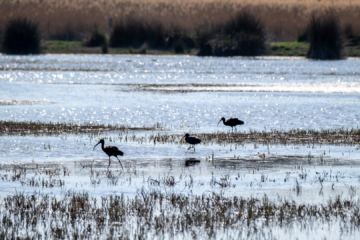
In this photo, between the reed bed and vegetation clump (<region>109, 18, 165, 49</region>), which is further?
vegetation clump (<region>109, 18, 165, 49</region>)

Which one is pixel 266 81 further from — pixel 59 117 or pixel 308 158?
pixel 308 158

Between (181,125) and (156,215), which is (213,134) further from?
(156,215)

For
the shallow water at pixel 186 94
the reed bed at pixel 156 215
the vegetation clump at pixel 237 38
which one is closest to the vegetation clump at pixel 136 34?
the vegetation clump at pixel 237 38

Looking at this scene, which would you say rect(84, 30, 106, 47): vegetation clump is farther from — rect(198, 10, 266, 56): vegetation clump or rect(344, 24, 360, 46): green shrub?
rect(344, 24, 360, 46): green shrub

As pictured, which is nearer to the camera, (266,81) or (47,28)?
(266,81)

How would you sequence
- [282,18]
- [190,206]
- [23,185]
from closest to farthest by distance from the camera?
[190,206] < [23,185] < [282,18]

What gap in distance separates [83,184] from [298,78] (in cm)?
2788

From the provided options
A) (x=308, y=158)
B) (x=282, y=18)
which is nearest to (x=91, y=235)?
(x=308, y=158)

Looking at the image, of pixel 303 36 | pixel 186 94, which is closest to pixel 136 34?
pixel 303 36

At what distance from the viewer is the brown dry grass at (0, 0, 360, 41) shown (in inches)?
2623

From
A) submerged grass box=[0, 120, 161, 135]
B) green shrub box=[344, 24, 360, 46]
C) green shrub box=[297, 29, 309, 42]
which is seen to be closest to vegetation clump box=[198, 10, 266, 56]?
green shrub box=[297, 29, 309, 42]

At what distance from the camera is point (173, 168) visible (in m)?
12.1

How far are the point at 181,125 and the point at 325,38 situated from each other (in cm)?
3558

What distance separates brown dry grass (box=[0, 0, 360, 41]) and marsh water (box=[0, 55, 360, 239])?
25.2 m
